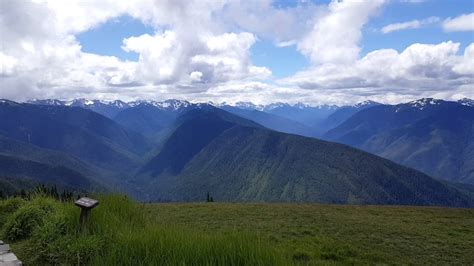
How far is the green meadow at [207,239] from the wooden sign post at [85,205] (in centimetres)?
27

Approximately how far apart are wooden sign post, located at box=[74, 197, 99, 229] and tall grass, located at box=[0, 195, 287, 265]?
0.87 ft

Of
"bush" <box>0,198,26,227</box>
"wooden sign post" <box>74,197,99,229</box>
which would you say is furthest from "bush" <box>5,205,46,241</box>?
"bush" <box>0,198,26,227</box>

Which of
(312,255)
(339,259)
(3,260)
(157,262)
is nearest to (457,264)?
(339,259)

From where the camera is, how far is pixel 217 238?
31.2ft

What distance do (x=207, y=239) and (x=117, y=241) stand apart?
83.2 inches

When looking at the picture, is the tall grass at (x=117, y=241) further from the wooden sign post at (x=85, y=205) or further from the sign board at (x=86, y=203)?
the sign board at (x=86, y=203)

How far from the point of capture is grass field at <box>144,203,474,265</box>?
13.5 meters

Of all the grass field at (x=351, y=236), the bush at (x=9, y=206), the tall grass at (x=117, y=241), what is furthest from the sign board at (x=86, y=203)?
the bush at (x=9, y=206)

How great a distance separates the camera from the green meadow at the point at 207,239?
8.84 m

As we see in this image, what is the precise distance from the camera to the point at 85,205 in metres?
10.4

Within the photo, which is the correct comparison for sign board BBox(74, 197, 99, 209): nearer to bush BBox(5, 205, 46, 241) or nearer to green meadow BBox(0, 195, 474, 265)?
green meadow BBox(0, 195, 474, 265)

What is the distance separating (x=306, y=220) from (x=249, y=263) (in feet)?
45.6

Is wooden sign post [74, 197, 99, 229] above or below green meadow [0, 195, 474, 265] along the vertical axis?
above

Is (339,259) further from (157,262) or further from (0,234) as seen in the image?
(0,234)
